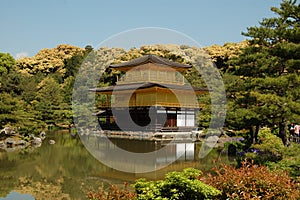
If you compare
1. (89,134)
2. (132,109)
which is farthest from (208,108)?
(89,134)

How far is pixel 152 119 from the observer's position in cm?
2309

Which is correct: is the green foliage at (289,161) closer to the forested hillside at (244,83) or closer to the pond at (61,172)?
the forested hillside at (244,83)

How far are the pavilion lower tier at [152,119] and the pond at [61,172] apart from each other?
294 inches

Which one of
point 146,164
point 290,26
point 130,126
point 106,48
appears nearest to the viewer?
point 290,26

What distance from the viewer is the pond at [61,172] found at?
796 centimetres

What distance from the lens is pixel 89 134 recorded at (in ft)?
82.9

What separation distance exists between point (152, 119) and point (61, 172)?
13110 mm

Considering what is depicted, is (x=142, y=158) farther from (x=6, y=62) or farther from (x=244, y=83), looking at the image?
(x=6, y=62)

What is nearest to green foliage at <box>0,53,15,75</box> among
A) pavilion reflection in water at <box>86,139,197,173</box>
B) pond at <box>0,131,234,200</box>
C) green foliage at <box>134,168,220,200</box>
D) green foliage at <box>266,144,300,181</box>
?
pond at <box>0,131,234,200</box>

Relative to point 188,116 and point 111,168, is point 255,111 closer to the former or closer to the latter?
point 111,168

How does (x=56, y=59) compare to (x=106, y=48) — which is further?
(x=56, y=59)

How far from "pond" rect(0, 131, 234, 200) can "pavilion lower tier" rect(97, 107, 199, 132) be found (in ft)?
24.5

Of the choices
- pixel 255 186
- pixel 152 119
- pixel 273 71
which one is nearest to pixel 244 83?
pixel 273 71

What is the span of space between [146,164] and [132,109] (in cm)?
1266
